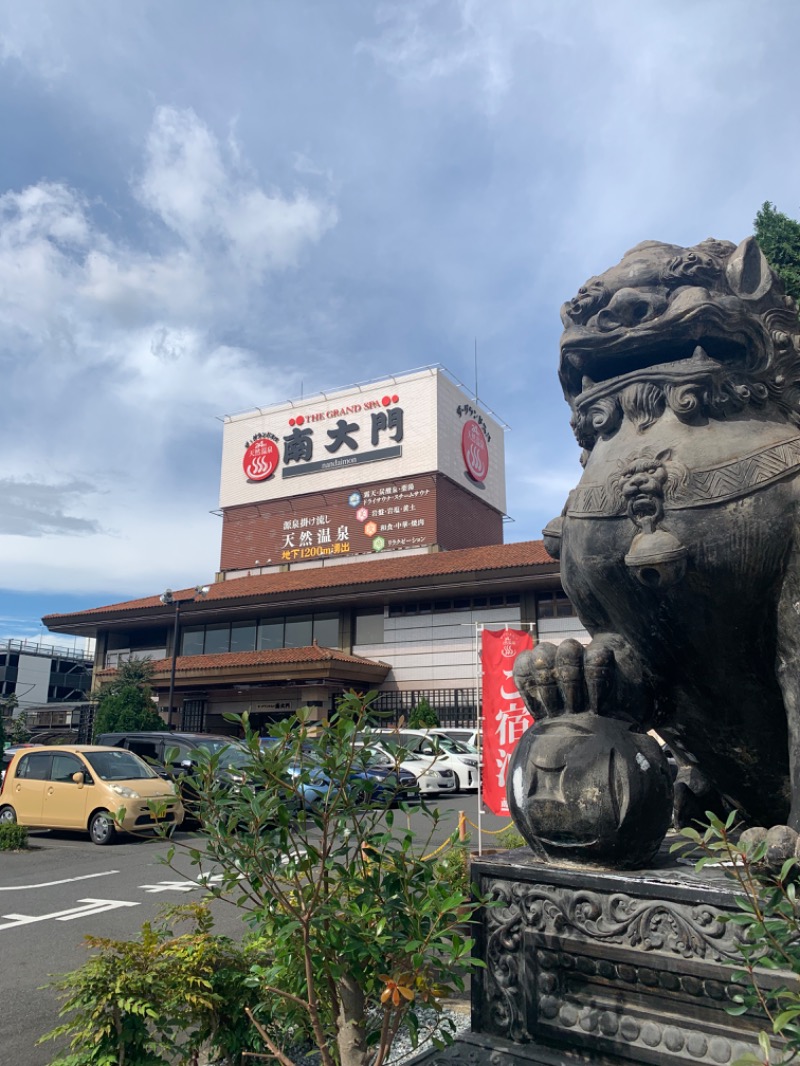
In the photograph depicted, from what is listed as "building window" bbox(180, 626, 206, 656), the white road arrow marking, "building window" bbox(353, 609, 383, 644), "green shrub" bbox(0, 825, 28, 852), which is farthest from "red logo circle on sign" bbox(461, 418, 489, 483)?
the white road arrow marking

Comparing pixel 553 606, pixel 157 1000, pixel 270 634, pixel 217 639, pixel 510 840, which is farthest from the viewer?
pixel 217 639

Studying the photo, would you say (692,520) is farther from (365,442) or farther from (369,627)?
(365,442)

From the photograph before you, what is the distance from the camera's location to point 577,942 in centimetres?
213

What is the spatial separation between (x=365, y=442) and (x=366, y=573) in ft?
26.1

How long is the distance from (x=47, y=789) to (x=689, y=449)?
461 inches

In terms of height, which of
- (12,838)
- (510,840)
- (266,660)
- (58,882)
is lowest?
(58,882)

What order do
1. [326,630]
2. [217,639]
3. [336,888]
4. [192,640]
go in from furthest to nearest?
1. [192,640]
2. [217,639]
3. [326,630]
4. [336,888]

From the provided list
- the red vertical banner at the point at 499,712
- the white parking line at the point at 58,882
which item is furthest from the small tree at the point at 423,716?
the red vertical banner at the point at 499,712

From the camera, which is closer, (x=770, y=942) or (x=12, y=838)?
(x=770, y=942)

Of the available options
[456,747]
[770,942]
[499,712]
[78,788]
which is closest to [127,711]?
[456,747]

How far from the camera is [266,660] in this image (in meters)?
22.8

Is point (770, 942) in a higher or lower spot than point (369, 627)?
lower

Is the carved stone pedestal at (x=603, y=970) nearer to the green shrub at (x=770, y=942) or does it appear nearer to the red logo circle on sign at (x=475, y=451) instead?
the green shrub at (x=770, y=942)

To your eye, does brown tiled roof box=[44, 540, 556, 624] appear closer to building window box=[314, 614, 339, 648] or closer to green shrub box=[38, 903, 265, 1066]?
building window box=[314, 614, 339, 648]
